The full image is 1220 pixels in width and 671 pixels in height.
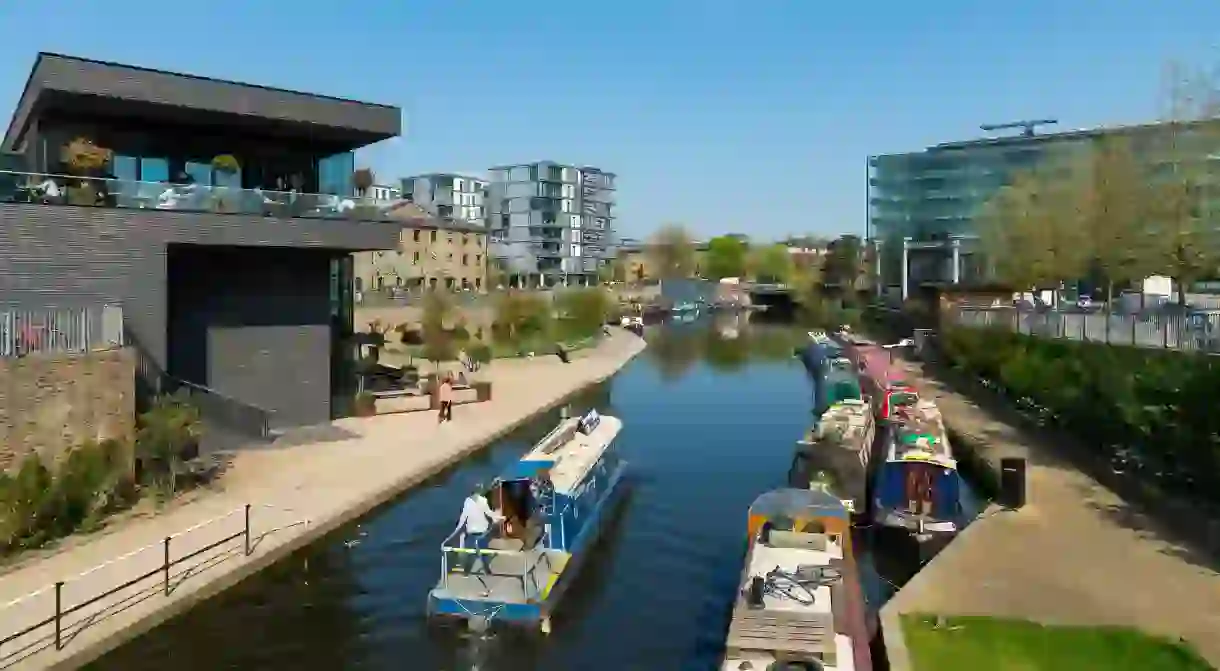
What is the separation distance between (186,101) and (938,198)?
127 m

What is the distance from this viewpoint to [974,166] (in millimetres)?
134625

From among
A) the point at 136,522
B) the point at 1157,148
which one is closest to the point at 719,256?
the point at 1157,148

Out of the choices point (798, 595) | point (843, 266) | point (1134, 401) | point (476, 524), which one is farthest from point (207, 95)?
point (843, 266)

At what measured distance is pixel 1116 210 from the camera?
130 feet

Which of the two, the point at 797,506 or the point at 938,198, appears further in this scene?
the point at 938,198

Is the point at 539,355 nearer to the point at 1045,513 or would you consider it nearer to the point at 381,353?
the point at 381,353

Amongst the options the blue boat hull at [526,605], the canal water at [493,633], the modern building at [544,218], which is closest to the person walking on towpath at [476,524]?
the blue boat hull at [526,605]

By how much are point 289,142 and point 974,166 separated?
12134cm

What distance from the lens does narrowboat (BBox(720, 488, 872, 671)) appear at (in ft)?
36.7

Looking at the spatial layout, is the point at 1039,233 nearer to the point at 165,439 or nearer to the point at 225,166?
the point at 225,166

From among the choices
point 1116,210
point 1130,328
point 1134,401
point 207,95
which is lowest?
point 1134,401

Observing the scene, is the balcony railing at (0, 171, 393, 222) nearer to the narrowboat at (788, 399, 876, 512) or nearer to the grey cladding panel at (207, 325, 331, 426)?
the grey cladding panel at (207, 325, 331, 426)

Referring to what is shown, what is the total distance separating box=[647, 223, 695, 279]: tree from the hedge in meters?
149

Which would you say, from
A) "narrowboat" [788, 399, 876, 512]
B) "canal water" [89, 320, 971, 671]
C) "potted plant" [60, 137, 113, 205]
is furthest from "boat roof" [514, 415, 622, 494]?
"potted plant" [60, 137, 113, 205]
